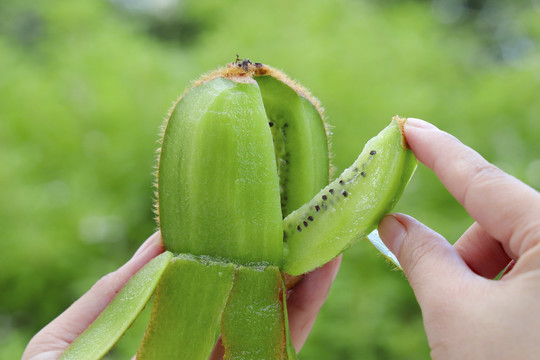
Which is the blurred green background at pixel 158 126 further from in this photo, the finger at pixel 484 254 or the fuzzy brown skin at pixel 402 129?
the fuzzy brown skin at pixel 402 129

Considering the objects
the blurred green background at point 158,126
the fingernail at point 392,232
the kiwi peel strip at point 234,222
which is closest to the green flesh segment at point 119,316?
the kiwi peel strip at point 234,222

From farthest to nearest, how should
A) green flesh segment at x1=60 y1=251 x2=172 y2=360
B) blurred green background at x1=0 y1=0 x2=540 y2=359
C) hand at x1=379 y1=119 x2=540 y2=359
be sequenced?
1. blurred green background at x1=0 y1=0 x2=540 y2=359
2. green flesh segment at x1=60 y1=251 x2=172 y2=360
3. hand at x1=379 y1=119 x2=540 y2=359

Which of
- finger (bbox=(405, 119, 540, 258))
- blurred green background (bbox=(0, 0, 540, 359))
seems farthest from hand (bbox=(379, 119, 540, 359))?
blurred green background (bbox=(0, 0, 540, 359))

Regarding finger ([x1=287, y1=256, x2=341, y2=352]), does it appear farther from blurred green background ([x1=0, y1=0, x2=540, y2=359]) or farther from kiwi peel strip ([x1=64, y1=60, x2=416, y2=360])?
blurred green background ([x1=0, y1=0, x2=540, y2=359])

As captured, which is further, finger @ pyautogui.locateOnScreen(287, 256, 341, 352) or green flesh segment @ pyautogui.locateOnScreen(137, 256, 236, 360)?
finger @ pyautogui.locateOnScreen(287, 256, 341, 352)

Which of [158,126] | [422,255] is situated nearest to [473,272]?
[422,255]

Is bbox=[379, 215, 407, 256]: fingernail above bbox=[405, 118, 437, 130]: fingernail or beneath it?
beneath

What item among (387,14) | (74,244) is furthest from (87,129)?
(387,14)

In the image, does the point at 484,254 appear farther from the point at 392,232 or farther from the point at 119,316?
the point at 119,316
